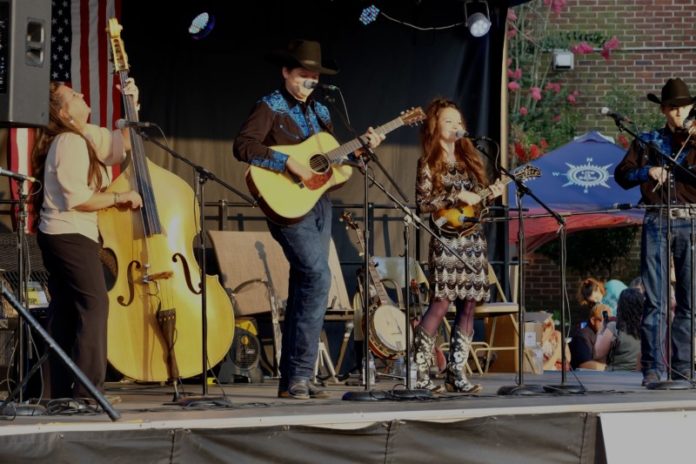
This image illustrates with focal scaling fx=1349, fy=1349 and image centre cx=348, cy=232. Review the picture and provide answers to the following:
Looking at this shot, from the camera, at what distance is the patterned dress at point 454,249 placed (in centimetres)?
801

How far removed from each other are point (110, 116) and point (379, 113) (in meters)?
2.24

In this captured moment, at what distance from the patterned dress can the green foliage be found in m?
11.2

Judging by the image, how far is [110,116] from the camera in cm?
1015

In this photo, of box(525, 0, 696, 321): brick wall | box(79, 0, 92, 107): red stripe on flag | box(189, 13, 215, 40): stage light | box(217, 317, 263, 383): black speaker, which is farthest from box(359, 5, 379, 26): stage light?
box(525, 0, 696, 321): brick wall

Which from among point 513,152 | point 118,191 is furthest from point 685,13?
point 118,191

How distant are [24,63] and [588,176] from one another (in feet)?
35.4

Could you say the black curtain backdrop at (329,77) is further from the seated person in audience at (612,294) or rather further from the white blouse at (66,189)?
the seated person in audience at (612,294)

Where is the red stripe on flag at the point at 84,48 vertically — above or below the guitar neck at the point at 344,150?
above

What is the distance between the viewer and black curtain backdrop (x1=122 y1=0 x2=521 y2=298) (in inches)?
411

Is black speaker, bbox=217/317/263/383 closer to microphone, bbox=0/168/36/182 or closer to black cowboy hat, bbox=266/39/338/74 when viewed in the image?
black cowboy hat, bbox=266/39/338/74

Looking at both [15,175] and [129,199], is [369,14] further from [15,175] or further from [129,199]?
[15,175]

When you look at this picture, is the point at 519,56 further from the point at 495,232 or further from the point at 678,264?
the point at 678,264

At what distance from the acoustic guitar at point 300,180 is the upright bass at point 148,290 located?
0.71 metres

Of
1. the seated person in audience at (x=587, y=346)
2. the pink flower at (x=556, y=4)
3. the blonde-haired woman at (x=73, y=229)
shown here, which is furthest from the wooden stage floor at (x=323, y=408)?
the pink flower at (x=556, y=4)
